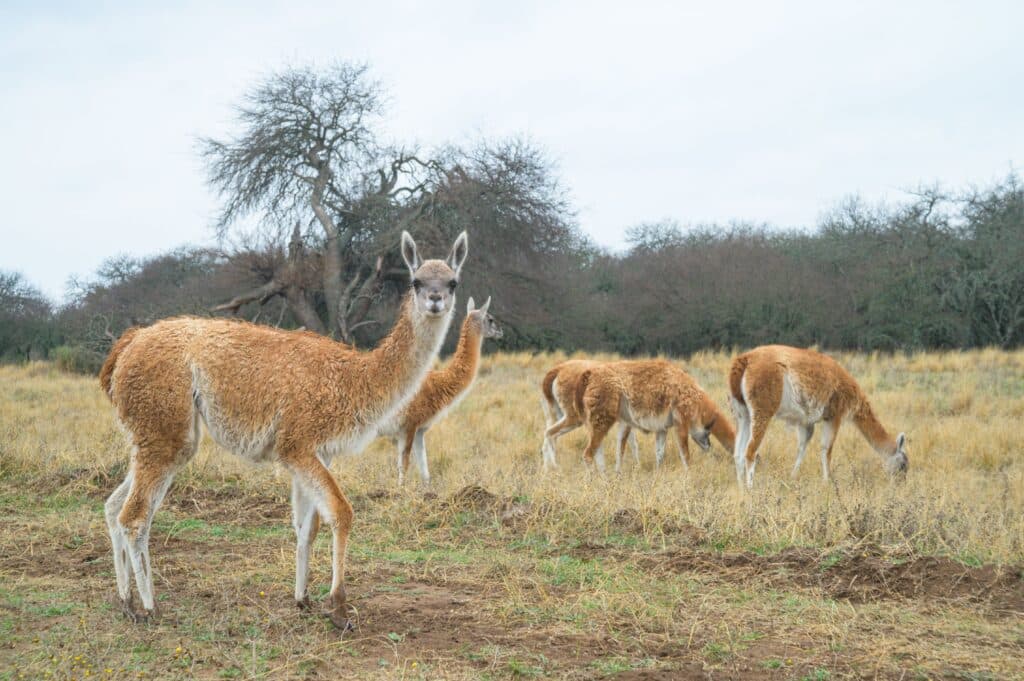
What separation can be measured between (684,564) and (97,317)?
2399cm

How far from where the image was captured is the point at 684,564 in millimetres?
6668

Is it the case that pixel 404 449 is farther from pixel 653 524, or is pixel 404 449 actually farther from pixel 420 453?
pixel 653 524

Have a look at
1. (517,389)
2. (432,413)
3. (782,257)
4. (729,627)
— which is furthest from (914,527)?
(782,257)

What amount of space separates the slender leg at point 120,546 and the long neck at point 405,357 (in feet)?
5.27

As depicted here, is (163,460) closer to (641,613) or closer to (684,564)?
(641,613)

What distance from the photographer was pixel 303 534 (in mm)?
5664

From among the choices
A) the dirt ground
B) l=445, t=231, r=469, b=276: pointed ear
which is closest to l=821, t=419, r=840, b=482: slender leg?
the dirt ground

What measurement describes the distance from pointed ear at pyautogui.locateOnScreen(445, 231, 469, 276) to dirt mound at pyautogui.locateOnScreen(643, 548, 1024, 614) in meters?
2.50

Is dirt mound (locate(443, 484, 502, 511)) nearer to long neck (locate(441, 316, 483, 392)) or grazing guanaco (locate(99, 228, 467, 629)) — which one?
long neck (locate(441, 316, 483, 392))

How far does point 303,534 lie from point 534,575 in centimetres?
164

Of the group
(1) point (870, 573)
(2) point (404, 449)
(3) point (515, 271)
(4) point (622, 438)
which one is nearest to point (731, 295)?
(3) point (515, 271)

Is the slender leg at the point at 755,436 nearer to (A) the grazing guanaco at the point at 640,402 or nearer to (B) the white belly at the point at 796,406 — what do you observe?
(B) the white belly at the point at 796,406

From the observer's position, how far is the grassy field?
478cm

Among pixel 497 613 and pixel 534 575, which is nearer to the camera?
pixel 497 613
